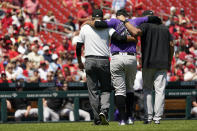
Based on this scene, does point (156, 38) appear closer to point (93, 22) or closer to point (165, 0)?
point (93, 22)

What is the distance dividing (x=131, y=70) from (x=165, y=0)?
57.2 ft

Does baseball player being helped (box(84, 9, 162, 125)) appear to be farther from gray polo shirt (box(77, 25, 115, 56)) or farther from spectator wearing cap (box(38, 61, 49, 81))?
spectator wearing cap (box(38, 61, 49, 81))

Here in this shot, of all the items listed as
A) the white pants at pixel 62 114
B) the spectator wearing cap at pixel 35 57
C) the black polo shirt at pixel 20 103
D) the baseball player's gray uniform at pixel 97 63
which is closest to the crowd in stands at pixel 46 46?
the spectator wearing cap at pixel 35 57

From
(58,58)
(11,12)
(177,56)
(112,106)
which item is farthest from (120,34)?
(11,12)

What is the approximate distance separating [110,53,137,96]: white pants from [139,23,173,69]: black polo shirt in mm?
330

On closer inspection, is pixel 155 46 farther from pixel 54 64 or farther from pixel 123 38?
pixel 54 64

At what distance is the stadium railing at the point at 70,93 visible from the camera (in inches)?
541

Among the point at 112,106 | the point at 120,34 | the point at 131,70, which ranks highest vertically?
the point at 120,34

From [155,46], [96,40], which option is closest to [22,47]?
[96,40]

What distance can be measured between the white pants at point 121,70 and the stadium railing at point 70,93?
452 cm

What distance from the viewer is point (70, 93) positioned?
46.1 ft

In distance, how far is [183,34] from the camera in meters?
21.1

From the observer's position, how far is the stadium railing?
1374cm

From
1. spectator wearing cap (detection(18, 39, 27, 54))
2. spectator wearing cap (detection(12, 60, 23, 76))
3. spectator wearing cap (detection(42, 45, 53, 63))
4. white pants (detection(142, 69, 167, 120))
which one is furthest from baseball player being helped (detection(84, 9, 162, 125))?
spectator wearing cap (detection(18, 39, 27, 54))
